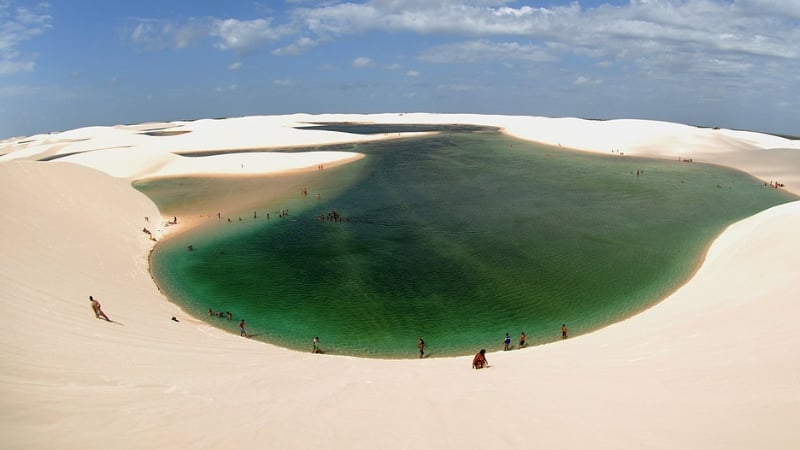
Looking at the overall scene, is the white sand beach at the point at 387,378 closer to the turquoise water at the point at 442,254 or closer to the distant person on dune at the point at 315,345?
the distant person on dune at the point at 315,345

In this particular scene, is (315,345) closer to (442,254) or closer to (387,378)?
(387,378)

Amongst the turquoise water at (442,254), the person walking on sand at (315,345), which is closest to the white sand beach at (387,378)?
the person walking on sand at (315,345)

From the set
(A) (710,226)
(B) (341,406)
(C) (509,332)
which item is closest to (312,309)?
(C) (509,332)

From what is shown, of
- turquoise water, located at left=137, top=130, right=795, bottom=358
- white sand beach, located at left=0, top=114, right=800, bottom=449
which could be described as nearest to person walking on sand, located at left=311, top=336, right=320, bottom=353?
turquoise water, located at left=137, top=130, right=795, bottom=358

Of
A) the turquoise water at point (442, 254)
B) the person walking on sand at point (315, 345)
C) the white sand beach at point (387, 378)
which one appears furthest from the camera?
the turquoise water at point (442, 254)

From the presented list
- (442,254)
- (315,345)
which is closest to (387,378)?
(315,345)

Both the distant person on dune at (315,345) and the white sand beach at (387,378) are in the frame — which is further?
the distant person on dune at (315,345)
